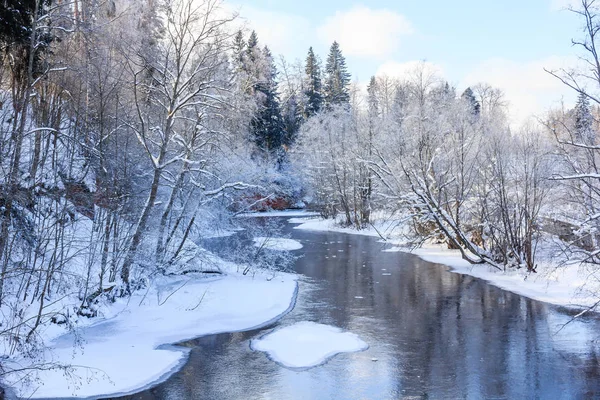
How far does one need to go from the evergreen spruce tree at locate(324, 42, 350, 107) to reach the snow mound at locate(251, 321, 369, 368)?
48.0 m

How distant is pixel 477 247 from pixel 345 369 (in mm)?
13209

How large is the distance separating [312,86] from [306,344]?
173ft

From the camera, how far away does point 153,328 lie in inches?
467

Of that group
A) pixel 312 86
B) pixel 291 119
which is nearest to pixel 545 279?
pixel 291 119

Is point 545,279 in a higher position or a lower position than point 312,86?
lower

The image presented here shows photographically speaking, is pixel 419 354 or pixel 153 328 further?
pixel 153 328

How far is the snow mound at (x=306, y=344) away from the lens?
981cm

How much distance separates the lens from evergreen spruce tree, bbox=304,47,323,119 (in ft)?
195

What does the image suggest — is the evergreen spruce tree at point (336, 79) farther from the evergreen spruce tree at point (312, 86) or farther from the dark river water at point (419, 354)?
the dark river water at point (419, 354)

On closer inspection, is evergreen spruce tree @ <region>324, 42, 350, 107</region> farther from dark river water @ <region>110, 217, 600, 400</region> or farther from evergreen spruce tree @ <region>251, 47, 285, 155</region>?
dark river water @ <region>110, 217, 600, 400</region>

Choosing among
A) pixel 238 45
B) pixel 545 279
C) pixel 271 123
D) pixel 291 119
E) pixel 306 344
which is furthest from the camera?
pixel 291 119

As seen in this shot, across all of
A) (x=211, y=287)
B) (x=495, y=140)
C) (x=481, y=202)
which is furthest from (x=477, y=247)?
(x=211, y=287)

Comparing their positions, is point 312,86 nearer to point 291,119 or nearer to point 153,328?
point 291,119

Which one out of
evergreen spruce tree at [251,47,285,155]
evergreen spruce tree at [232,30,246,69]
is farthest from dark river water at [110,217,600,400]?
evergreen spruce tree at [251,47,285,155]
